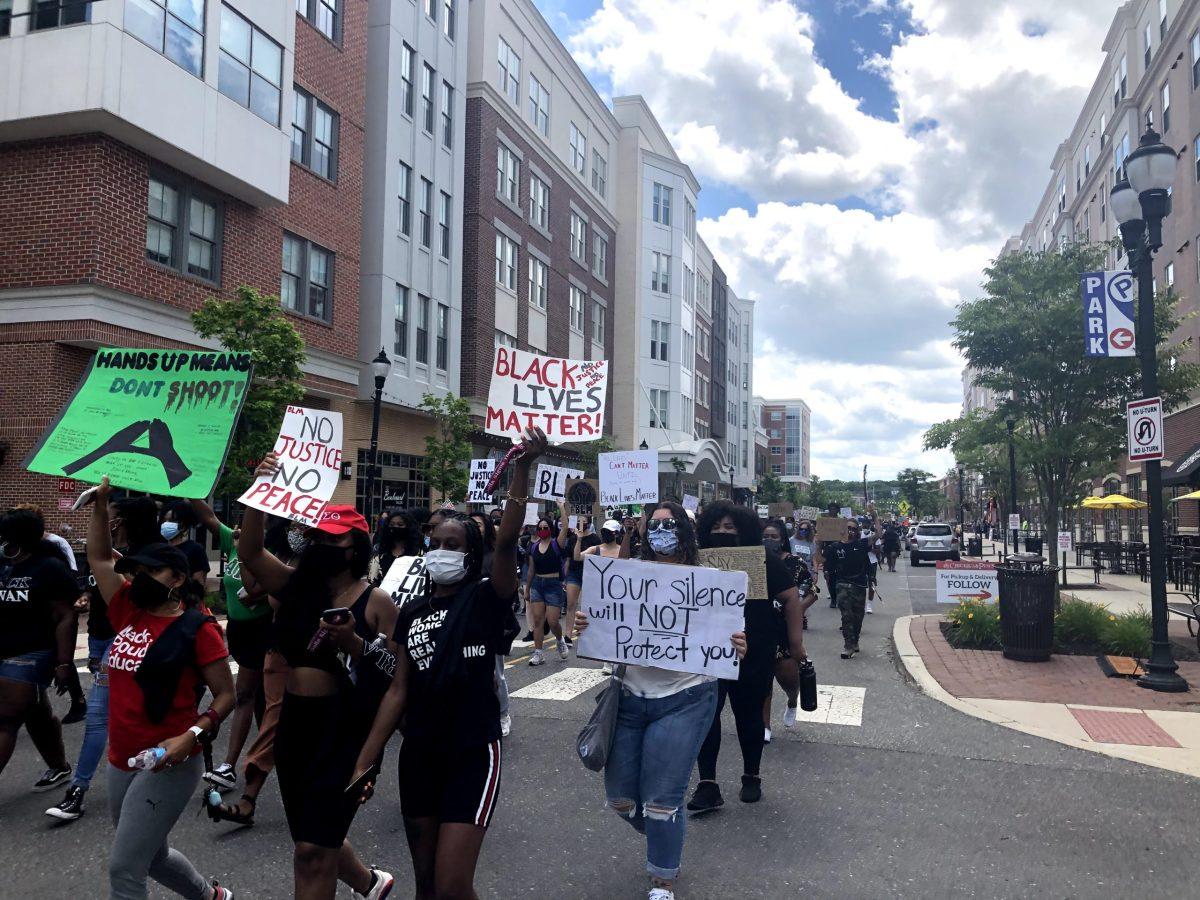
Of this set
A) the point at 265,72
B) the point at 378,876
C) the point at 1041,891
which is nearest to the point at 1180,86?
the point at 265,72

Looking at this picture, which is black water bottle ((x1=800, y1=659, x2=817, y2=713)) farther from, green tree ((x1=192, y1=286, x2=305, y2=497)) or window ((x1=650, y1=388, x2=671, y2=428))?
window ((x1=650, y1=388, x2=671, y2=428))

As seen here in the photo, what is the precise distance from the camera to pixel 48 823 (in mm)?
5445

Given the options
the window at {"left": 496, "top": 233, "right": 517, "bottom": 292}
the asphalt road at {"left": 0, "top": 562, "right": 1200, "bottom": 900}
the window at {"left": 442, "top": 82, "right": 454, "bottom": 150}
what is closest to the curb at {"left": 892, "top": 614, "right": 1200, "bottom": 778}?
the asphalt road at {"left": 0, "top": 562, "right": 1200, "bottom": 900}

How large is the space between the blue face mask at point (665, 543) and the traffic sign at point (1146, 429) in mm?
7607

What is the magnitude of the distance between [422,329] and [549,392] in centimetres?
1995

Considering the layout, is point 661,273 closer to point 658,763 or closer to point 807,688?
point 807,688

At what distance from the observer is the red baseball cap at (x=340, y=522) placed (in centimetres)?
403

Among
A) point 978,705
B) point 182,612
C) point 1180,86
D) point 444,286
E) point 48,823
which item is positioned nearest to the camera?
point 182,612

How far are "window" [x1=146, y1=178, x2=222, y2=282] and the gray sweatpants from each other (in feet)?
53.3

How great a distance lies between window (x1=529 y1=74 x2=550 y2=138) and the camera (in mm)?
36219

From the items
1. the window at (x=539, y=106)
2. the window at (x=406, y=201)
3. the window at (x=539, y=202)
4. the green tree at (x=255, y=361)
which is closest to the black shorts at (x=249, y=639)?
the green tree at (x=255, y=361)

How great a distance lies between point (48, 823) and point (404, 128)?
2409 cm

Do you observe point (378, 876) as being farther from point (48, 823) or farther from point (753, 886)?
point (48, 823)

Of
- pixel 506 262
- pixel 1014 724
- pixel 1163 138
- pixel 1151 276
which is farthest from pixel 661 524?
pixel 1163 138
